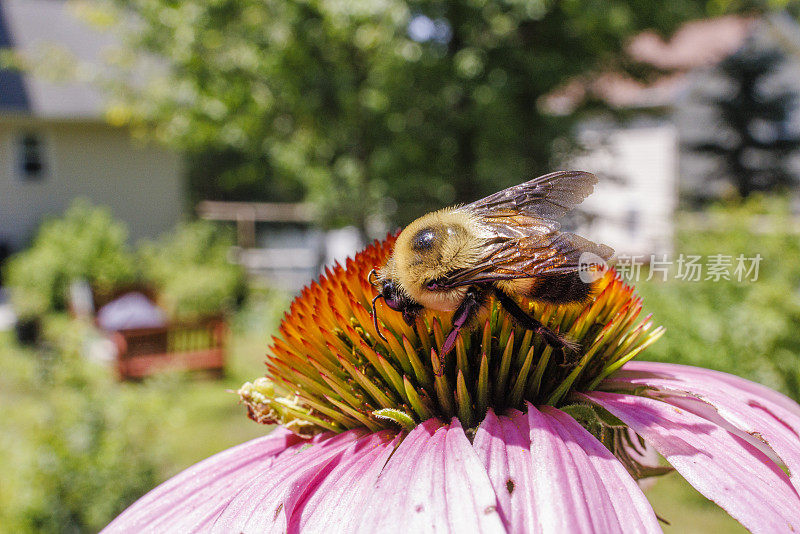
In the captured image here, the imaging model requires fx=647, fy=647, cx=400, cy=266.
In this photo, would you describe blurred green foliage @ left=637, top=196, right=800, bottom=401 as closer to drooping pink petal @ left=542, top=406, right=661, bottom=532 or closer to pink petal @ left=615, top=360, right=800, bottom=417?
pink petal @ left=615, top=360, right=800, bottom=417

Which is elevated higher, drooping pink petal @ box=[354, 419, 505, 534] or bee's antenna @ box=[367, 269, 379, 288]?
bee's antenna @ box=[367, 269, 379, 288]

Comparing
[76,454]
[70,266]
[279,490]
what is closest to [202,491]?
[279,490]

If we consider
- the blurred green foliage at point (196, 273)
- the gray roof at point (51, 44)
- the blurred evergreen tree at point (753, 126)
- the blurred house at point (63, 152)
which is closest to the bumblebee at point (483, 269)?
the blurred green foliage at point (196, 273)

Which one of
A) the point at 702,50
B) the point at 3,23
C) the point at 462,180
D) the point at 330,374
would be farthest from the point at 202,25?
the point at 702,50

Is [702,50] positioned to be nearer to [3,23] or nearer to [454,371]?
[3,23]

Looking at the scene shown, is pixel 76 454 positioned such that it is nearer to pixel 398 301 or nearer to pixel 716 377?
pixel 398 301

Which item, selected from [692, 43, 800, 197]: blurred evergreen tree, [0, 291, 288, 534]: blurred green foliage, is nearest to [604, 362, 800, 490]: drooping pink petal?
[0, 291, 288, 534]: blurred green foliage
